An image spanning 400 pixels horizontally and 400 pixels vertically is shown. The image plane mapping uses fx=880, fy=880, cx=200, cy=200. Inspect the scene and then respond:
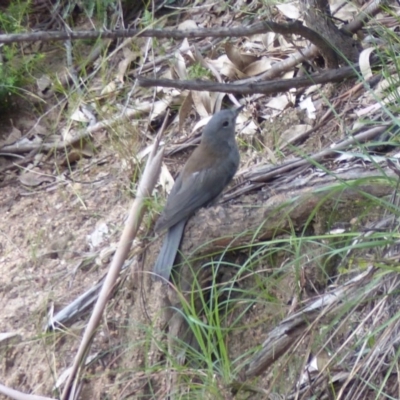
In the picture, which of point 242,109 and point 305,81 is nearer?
point 305,81

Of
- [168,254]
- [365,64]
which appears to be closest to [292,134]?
[365,64]

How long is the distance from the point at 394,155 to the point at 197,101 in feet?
6.80

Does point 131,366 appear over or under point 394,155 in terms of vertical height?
under

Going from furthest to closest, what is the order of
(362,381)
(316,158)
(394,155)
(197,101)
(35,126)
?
(35,126)
(197,101)
(316,158)
(394,155)
(362,381)

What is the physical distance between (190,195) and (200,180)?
0.69 feet

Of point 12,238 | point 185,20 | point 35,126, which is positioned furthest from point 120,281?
point 185,20

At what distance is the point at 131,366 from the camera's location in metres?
4.23

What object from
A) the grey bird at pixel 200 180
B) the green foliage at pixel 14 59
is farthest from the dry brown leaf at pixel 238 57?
the green foliage at pixel 14 59

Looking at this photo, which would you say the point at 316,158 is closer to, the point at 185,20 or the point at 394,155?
the point at 394,155

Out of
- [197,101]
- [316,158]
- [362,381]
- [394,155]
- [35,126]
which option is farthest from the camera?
[35,126]

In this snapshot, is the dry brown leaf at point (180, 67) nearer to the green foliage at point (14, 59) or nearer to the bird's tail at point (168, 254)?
the green foliage at point (14, 59)

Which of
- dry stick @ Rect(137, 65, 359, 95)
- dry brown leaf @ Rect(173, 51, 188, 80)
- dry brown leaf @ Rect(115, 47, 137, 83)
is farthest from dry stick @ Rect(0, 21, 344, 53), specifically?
dry brown leaf @ Rect(115, 47, 137, 83)

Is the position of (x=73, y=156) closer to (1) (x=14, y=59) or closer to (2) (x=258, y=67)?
(1) (x=14, y=59)

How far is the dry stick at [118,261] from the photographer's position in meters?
4.02
